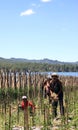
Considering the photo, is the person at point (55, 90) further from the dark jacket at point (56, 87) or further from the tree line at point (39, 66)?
the tree line at point (39, 66)

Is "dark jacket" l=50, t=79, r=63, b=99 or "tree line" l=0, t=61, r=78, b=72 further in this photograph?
"tree line" l=0, t=61, r=78, b=72

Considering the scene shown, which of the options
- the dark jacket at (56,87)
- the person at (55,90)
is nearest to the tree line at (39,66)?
the person at (55,90)

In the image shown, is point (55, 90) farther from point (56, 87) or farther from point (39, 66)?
point (39, 66)

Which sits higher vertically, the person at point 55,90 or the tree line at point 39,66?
the tree line at point 39,66

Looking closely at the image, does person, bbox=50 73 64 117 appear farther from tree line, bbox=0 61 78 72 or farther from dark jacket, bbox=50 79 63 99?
tree line, bbox=0 61 78 72

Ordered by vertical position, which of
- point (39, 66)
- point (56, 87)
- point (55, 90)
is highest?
point (39, 66)

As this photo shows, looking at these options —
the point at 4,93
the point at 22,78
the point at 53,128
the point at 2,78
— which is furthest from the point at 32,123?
the point at 22,78

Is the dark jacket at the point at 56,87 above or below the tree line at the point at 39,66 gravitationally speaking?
below

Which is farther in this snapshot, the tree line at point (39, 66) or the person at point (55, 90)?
the tree line at point (39, 66)

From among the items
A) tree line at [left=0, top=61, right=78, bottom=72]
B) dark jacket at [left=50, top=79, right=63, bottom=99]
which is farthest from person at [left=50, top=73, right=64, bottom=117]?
tree line at [left=0, top=61, right=78, bottom=72]

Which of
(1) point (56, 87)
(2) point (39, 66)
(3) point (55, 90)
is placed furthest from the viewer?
(2) point (39, 66)

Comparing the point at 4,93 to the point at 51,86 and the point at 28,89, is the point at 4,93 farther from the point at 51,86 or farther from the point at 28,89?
the point at 51,86

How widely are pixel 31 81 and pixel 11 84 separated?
204 cm

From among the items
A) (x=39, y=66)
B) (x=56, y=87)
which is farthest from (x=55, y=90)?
(x=39, y=66)
